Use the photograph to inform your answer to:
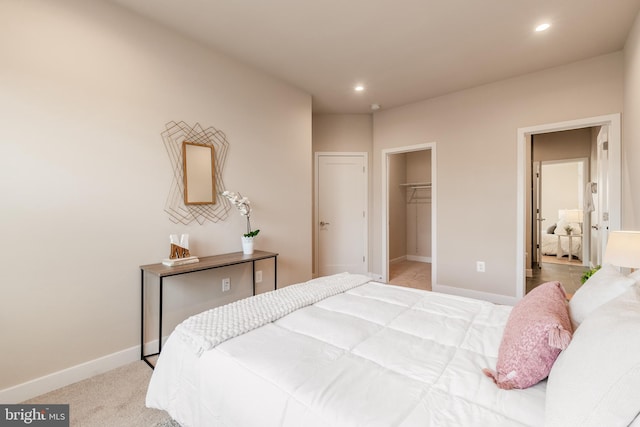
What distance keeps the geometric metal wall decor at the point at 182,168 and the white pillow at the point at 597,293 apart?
103 inches

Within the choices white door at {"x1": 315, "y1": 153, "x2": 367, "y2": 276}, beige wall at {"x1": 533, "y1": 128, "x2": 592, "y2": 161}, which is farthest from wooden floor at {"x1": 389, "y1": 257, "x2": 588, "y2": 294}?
beige wall at {"x1": 533, "y1": 128, "x2": 592, "y2": 161}

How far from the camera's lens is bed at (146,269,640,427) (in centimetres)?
89

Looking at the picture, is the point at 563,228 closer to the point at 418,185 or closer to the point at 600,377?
the point at 418,185

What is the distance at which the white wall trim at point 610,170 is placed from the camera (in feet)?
9.26

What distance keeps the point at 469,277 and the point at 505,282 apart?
0.39 m

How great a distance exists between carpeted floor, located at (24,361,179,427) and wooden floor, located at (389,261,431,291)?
347 centimetres

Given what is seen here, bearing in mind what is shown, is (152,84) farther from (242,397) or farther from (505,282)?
(505,282)

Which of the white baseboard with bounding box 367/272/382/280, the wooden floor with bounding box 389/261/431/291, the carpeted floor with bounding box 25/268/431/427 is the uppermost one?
the white baseboard with bounding box 367/272/382/280

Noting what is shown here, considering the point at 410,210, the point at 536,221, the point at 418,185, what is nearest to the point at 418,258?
the point at 410,210

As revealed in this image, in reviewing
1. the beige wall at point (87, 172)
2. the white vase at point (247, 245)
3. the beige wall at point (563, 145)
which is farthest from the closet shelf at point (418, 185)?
the beige wall at point (87, 172)

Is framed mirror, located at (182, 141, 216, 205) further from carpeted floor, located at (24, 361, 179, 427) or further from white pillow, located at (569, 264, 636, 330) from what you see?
white pillow, located at (569, 264, 636, 330)

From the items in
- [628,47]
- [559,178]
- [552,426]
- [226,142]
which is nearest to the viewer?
[552,426]

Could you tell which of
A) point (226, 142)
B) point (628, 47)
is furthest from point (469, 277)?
point (226, 142)

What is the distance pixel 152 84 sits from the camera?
239 centimetres
